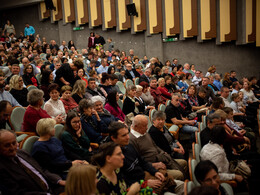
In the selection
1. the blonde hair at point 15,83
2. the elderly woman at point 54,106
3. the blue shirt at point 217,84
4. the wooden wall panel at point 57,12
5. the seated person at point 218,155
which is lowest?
the seated person at point 218,155

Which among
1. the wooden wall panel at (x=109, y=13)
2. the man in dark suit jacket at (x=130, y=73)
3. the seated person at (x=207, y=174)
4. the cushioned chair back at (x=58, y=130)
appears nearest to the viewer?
the seated person at (x=207, y=174)

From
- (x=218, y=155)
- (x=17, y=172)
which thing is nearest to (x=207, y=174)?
(x=218, y=155)

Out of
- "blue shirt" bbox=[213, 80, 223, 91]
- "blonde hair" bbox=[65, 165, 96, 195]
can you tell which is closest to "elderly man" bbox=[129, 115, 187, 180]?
"blonde hair" bbox=[65, 165, 96, 195]

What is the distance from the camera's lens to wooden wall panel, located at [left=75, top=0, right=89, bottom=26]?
1191cm

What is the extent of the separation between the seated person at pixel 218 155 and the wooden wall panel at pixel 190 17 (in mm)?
7417

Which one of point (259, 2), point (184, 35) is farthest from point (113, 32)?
point (259, 2)

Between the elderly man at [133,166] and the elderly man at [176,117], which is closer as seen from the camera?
the elderly man at [133,166]

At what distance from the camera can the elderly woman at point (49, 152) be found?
2.25m

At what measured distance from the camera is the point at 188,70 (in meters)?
8.32

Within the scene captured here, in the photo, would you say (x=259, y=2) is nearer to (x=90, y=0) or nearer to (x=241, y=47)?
(x=241, y=47)

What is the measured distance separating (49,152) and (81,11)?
10.7m

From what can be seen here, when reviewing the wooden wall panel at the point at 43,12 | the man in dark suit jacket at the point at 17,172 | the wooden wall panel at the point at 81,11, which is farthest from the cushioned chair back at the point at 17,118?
the wooden wall panel at the point at 43,12

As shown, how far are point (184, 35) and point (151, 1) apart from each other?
1.80 meters

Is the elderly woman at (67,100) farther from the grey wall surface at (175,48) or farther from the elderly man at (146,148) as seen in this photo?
the grey wall surface at (175,48)
